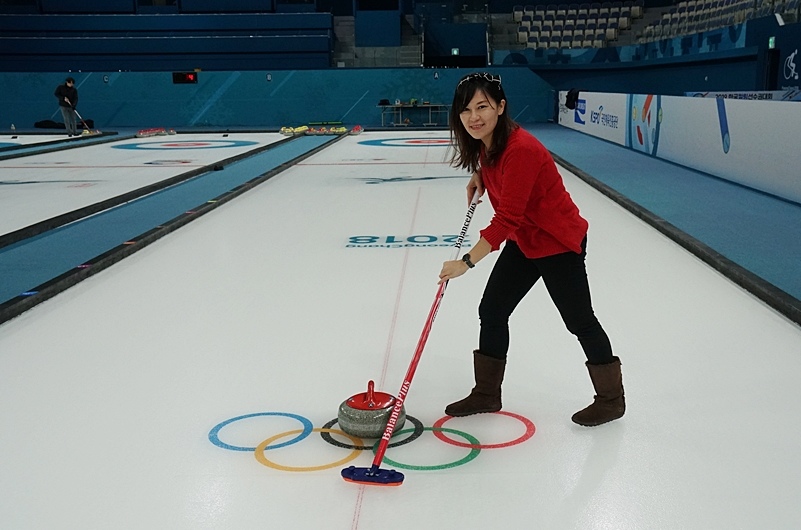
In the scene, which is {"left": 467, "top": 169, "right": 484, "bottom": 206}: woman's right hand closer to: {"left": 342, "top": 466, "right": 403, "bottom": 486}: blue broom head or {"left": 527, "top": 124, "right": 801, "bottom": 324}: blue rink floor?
{"left": 342, "top": 466, "right": 403, "bottom": 486}: blue broom head

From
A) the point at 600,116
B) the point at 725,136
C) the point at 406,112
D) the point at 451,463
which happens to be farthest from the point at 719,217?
the point at 406,112

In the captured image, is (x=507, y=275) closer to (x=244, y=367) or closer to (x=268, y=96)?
(x=244, y=367)

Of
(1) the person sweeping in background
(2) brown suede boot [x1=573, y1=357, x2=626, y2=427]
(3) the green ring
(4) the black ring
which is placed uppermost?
(1) the person sweeping in background

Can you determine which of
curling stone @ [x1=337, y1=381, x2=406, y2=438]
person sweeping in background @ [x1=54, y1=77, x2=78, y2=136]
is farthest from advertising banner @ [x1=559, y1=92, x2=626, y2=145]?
curling stone @ [x1=337, y1=381, x2=406, y2=438]

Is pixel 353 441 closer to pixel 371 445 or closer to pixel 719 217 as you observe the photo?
pixel 371 445

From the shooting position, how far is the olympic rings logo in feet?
8.76

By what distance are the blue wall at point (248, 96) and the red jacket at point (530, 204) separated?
20.7 metres

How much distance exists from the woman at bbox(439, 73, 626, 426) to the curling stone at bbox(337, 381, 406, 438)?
35 centimetres

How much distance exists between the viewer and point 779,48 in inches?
596

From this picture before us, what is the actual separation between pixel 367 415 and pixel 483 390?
1.72ft

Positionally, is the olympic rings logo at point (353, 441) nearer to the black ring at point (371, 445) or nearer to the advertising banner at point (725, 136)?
the black ring at point (371, 445)

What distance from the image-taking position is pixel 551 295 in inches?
114

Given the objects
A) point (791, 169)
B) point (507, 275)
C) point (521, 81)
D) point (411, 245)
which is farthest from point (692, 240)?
Result: point (521, 81)

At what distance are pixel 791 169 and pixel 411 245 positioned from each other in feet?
13.9
